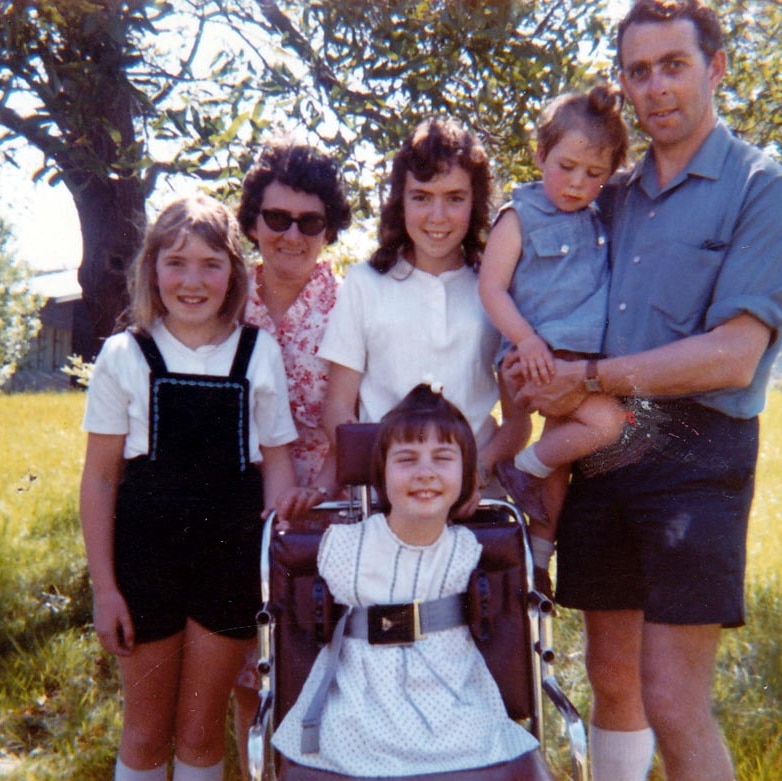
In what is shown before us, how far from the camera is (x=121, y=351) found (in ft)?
10.0

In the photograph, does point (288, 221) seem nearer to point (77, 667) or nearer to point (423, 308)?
point (423, 308)

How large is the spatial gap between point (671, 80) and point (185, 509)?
1984 mm

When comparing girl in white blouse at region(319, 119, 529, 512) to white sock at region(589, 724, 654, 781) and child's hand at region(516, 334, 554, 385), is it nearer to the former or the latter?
child's hand at region(516, 334, 554, 385)

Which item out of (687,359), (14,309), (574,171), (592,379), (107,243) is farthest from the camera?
(14,309)

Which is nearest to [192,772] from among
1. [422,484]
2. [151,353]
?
[422,484]

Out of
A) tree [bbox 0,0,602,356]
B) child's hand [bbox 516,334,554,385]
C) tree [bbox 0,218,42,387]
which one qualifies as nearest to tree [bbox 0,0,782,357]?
tree [bbox 0,0,602,356]

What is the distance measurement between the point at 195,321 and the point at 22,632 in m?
3.05

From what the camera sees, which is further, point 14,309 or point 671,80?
point 14,309

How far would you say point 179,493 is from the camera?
3029mm

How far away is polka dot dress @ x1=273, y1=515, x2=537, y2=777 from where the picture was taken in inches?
100

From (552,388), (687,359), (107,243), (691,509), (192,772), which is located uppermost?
(107,243)

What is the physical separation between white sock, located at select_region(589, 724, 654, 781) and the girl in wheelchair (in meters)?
0.77

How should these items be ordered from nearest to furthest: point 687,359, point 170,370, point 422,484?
point 687,359 → point 422,484 → point 170,370

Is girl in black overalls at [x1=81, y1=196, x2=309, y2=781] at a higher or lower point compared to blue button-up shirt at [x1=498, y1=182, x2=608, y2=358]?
lower
